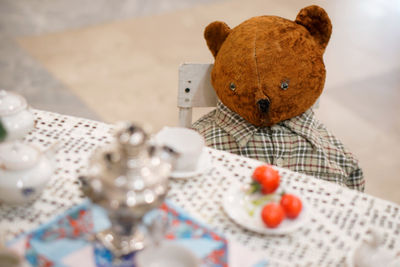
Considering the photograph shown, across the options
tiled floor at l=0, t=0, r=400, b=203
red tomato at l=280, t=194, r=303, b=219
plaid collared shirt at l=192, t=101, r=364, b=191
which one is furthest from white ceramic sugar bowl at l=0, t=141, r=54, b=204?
tiled floor at l=0, t=0, r=400, b=203

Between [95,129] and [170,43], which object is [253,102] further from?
[170,43]

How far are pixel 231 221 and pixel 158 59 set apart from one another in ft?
7.11

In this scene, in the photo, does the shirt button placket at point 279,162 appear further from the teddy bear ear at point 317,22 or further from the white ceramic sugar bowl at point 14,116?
the white ceramic sugar bowl at point 14,116

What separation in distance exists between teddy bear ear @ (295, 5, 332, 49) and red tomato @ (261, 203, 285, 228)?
0.75 metres

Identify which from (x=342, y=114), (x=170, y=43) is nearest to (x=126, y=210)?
(x=342, y=114)

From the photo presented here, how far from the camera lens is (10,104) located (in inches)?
51.4

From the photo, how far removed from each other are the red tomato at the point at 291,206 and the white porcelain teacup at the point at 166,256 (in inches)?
10.7

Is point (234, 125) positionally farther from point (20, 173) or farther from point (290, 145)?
point (20, 173)

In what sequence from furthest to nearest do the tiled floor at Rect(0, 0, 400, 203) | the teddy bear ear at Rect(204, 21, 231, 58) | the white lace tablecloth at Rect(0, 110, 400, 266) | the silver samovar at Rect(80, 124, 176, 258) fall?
the tiled floor at Rect(0, 0, 400, 203), the teddy bear ear at Rect(204, 21, 231, 58), the white lace tablecloth at Rect(0, 110, 400, 266), the silver samovar at Rect(80, 124, 176, 258)

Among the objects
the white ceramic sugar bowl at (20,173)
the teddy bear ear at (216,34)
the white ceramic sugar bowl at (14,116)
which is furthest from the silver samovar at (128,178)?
the teddy bear ear at (216,34)

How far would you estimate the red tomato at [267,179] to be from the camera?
122 cm

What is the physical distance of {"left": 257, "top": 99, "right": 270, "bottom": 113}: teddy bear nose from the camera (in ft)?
5.29

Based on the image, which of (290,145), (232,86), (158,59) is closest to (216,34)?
(232,86)

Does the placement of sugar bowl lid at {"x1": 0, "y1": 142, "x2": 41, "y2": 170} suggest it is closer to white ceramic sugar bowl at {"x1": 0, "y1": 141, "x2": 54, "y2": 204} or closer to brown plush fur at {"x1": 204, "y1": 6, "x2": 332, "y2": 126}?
white ceramic sugar bowl at {"x1": 0, "y1": 141, "x2": 54, "y2": 204}
